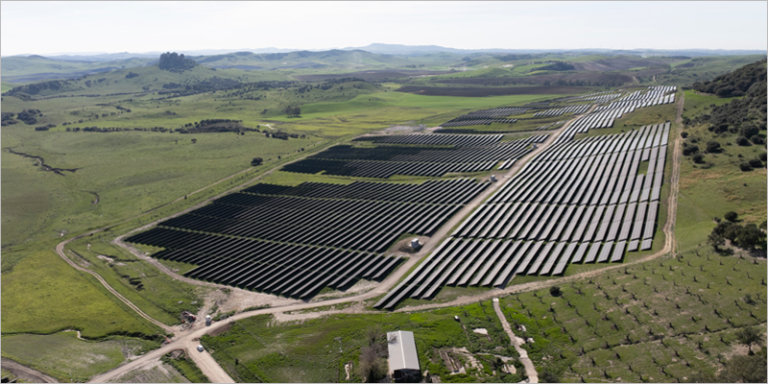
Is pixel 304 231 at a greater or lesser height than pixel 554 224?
lesser

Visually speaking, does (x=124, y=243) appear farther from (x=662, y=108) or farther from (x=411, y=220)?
(x=662, y=108)

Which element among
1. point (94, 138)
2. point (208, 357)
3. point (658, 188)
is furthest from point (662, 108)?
point (94, 138)

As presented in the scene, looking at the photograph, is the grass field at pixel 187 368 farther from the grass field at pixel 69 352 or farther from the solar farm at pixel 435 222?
the solar farm at pixel 435 222

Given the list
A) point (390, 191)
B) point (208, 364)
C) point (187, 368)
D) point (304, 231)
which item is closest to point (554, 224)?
point (390, 191)

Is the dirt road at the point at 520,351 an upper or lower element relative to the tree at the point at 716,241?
lower

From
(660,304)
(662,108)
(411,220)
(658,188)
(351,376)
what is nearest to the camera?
(351,376)

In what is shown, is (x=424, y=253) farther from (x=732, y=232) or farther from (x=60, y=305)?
(x=60, y=305)

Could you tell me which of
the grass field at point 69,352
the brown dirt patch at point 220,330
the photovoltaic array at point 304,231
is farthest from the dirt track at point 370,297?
→ the photovoltaic array at point 304,231
